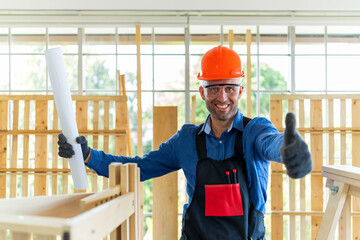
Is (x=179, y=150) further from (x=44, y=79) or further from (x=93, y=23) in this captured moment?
(x=44, y=79)

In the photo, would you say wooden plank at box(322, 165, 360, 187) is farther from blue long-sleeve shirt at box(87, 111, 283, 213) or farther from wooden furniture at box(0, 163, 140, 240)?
wooden furniture at box(0, 163, 140, 240)

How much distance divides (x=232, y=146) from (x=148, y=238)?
3525 millimetres

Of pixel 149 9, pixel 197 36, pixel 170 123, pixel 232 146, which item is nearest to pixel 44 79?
pixel 149 9

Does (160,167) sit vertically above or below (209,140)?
below

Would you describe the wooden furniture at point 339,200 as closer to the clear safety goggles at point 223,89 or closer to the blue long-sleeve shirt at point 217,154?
the blue long-sleeve shirt at point 217,154

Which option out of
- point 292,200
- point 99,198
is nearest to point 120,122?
point 292,200

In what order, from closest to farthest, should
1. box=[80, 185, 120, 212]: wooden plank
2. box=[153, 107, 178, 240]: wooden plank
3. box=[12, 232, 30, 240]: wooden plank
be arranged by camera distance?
box=[12, 232, 30, 240]: wooden plank
box=[80, 185, 120, 212]: wooden plank
box=[153, 107, 178, 240]: wooden plank

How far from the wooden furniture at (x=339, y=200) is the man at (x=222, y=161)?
1.12 feet

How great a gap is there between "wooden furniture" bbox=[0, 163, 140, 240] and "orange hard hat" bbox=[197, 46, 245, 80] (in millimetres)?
752

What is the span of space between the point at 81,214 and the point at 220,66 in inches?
54.0

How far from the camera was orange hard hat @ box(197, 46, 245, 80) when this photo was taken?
2266mm

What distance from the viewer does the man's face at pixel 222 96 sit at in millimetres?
2270

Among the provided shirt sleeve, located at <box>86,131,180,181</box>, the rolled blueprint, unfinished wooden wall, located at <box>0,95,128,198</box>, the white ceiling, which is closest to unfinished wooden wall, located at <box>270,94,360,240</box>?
the white ceiling

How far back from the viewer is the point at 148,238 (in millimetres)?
5398
